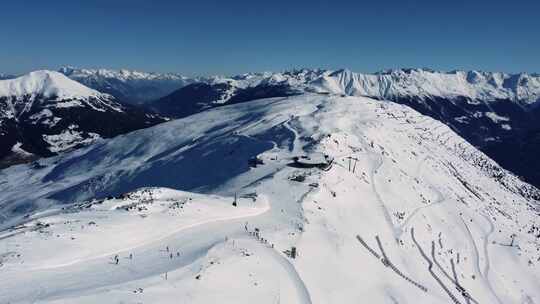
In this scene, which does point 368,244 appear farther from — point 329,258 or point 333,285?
point 333,285

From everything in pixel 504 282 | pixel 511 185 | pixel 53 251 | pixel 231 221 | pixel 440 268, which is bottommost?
pixel 511 185

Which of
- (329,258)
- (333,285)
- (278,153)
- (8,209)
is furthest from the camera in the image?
(8,209)

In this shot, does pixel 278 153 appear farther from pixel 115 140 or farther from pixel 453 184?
pixel 115 140

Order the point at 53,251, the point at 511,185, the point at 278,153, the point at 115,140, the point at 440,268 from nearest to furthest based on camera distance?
the point at 53,251 < the point at 440,268 < the point at 278,153 < the point at 115,140 < the point at 511,185

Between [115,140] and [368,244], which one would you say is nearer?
[368,244]

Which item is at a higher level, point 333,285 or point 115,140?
point 333,285

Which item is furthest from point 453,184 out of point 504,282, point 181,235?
point 181,235
